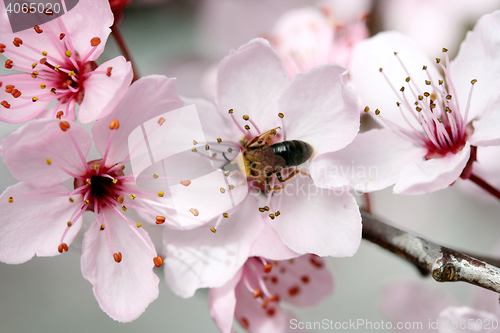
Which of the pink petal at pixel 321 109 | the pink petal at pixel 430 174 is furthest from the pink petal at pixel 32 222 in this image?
the pink petal at pixel 430 174

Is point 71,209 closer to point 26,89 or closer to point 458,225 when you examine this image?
point 26,89

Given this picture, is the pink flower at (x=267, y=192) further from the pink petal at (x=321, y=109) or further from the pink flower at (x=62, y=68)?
the pink flower at (x=62, y=68)

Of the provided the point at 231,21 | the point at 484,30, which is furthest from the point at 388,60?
the point at 231,21

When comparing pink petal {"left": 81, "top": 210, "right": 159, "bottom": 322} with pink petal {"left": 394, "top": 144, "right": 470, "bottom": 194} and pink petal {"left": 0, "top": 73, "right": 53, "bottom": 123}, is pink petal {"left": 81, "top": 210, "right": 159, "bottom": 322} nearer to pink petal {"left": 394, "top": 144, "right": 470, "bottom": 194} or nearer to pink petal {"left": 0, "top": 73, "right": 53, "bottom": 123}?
pink petal {"left": 0, "top": 73, "right": 53, "bottom": 123}

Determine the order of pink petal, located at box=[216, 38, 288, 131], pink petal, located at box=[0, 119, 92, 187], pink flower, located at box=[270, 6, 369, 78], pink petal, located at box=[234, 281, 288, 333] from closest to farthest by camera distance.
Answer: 1. pink petal, located at box=[0, 119, 92, 187]
2. pink petal, located at box=[216, 38, 288, 131]
3. pink petal, located at box=[234, 281, 288, 333]
4. pink flower, located at box=[270, 6, 369, 78]

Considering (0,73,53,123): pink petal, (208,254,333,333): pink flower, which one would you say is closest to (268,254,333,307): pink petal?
(208,254,333,333): pink flower
